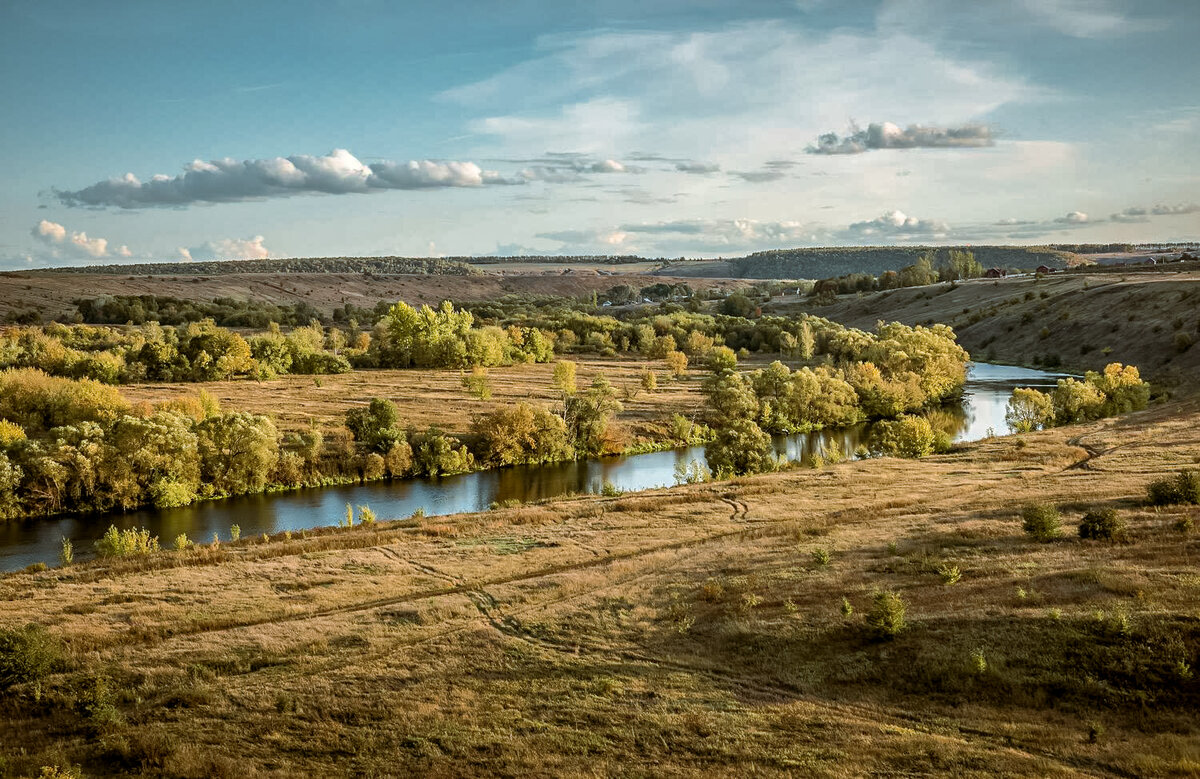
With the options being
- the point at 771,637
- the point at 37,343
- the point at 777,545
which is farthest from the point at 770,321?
the point at 771,637

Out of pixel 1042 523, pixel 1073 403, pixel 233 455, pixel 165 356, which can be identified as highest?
pixel 165 356

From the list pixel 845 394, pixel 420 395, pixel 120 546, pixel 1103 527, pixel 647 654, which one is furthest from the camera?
pixel 420 395

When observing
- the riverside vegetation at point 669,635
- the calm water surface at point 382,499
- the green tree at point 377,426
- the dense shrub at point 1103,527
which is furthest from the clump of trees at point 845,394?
the dense shrub at point 1103,527

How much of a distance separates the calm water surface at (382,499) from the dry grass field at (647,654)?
1143 cm

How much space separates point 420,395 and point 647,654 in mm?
61337

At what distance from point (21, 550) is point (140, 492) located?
8.75 m

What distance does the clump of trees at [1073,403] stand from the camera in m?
63.8

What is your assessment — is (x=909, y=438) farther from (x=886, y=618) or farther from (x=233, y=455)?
(x=233, y=455)

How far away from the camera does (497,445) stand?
6228 cm

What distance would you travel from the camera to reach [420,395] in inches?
3157

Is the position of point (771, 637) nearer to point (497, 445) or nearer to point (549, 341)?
point (497, 445)

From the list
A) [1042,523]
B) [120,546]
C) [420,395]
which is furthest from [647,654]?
[420,395]

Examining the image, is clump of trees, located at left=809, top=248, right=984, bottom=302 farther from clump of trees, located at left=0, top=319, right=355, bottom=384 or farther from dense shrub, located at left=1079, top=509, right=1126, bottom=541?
dense shrub, located at left=1079, top=509, right=1126, bottom=541

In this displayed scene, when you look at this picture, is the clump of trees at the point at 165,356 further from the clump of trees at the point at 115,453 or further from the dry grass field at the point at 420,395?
the clump of trees at the point at 115,453
